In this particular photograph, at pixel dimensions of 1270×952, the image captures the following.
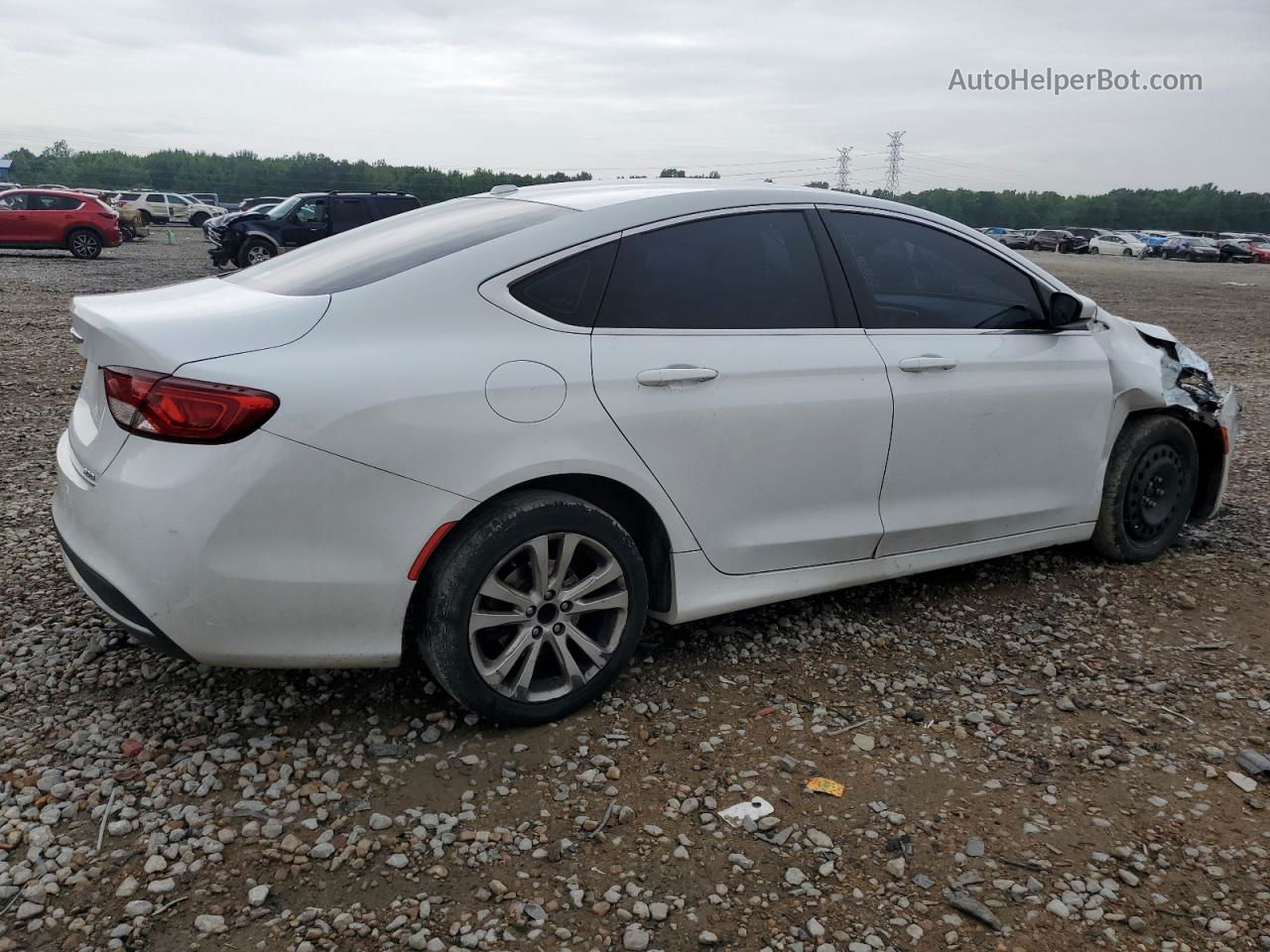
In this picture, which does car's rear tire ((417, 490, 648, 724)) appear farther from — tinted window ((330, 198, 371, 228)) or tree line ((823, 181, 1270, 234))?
tree line ((823, 181, 1270, 234))

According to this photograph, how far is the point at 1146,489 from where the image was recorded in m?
4.71

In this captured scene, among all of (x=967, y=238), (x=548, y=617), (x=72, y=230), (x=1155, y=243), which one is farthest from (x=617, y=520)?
(x=1155, y=243)

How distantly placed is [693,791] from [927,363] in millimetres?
1807

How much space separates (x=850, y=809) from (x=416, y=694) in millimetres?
1434

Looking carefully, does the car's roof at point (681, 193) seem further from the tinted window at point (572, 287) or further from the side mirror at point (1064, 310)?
the side mirror at point (1064, 310)

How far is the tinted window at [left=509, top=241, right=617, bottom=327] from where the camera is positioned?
3.11 metres

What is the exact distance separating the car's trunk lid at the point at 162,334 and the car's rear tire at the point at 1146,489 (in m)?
3.48

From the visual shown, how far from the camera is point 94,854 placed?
2.57 metres

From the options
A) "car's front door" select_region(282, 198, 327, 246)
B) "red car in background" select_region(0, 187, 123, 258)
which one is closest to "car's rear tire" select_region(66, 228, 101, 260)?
"red car in background" select_region(0, 187, 123, 258)

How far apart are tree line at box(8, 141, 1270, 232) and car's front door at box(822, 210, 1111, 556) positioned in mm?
56263

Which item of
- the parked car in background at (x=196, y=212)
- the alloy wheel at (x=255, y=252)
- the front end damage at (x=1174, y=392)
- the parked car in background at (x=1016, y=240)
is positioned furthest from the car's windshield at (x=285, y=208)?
the parked car in background at (x=1016, y=240)

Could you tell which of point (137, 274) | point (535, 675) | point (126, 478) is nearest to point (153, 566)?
point (126, 478)

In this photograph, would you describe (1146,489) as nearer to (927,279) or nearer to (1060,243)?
(927,279)

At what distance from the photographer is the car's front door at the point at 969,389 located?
378cm
